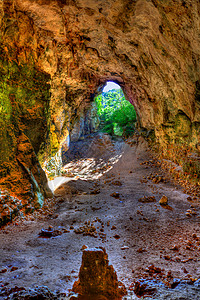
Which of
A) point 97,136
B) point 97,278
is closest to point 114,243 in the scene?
point 97,278

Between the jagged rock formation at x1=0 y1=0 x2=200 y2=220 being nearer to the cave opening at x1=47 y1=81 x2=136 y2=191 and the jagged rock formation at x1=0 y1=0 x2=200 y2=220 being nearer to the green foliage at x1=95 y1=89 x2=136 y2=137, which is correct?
the cave opening at x1=47 y1=81 x2=136 y2=191

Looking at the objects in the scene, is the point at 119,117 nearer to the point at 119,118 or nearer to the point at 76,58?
the point at 119,118

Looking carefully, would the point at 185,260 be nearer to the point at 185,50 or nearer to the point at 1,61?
the point at 185,50

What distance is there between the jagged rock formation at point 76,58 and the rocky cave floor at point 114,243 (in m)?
1.35

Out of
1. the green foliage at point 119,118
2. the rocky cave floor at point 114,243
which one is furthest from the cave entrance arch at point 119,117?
the rocky cave floor at point 114,243

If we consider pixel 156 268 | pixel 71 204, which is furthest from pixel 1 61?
pixel 156 268

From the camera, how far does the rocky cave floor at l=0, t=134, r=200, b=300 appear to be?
56.9 inches

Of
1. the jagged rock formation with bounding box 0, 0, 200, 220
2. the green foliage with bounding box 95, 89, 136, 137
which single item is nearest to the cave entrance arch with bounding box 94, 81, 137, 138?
the green foliage with bounding box 95, 89, 136, 137

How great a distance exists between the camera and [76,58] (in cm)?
756

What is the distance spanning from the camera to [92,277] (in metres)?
1.37

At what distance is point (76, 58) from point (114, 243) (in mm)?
7717

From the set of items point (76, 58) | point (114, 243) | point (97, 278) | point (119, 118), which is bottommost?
point (114, 243)

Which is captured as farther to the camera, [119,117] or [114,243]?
[119,117]

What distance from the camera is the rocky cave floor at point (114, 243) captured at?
56.9 inches
